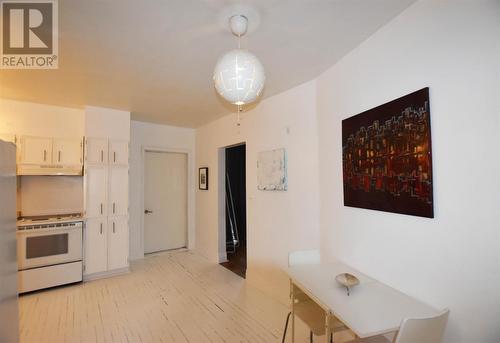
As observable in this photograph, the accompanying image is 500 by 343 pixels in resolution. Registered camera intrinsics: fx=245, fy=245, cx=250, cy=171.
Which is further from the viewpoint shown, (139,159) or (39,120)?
(139,159)

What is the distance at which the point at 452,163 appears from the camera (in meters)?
1.31

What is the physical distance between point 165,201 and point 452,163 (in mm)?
4564

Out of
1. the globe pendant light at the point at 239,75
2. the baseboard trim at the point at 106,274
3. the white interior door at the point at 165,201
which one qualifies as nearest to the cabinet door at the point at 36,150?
the white interior door at the point at 165,201

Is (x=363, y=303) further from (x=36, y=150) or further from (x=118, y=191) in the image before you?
(x=36, y=150)

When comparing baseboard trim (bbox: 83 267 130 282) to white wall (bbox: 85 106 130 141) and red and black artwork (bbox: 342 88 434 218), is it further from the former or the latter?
red and black artwork (bbox: 342 88 434 218)

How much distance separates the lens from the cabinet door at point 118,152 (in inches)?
149

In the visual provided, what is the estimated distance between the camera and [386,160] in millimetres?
1710

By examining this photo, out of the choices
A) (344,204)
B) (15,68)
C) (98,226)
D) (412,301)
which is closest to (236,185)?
(98,226)

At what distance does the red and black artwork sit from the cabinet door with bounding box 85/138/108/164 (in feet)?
11.2

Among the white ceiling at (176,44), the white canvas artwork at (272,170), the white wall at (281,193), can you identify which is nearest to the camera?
the white ceiling at (176,44)

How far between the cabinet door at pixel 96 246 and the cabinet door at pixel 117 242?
66 mm

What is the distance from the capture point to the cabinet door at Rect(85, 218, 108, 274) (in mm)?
3551

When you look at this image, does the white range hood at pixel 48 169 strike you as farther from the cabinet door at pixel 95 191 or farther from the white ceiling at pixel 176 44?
the white ceiling at pixel 176 44

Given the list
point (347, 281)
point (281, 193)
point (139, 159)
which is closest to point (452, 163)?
point (347, 281)
